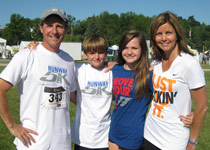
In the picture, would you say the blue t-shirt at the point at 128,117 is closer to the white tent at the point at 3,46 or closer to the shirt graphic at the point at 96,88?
the shirt graphic at the point at 96,88

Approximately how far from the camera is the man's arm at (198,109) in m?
2.08

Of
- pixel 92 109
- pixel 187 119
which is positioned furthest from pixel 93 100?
pixel 187 119

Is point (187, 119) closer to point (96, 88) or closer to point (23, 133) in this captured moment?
point (96, 88)

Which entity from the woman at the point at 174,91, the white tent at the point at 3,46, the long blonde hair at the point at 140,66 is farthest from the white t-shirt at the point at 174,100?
the white tent at the point at 3,46

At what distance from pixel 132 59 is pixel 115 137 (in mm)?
1067

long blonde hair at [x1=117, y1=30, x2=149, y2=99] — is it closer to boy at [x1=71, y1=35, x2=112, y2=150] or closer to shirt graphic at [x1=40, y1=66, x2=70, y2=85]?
boy at [x1=71, y1=35, x2=112, y2=150]

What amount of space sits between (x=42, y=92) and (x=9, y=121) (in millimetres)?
427

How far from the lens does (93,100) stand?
2.63 m

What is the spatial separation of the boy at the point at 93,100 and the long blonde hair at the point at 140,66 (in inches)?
12.7

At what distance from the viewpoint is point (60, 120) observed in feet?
7.18

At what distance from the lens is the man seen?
1992mm

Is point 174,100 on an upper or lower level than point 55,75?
lower

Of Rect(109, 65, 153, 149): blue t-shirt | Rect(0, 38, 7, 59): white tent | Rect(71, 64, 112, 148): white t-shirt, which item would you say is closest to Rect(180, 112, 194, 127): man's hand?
Rect(109, 65, 153, 149): blue t-shirt

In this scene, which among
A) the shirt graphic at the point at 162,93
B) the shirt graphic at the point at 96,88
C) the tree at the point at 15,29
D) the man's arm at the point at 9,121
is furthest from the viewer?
the tree at the point at 15,29
